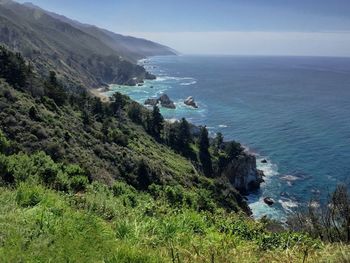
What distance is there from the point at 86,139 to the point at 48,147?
1244cm

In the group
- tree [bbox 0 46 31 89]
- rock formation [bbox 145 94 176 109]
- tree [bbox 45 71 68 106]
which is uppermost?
tree [bbox 0 46 31 89]

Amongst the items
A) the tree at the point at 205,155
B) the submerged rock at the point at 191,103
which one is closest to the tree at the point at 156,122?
the tree at the point at 205,155

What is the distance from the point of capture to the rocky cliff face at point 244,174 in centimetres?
7494

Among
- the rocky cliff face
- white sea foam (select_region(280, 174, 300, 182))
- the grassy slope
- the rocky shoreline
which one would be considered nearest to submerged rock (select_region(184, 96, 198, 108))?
the rocky shoreline

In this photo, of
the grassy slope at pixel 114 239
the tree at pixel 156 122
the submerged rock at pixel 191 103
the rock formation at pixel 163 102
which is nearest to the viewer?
the grassy slope at pixel 114 239

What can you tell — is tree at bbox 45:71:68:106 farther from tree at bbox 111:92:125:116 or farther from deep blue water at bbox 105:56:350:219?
deep blue water at bbox 105:56:350:219

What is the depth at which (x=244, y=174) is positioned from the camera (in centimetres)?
7606

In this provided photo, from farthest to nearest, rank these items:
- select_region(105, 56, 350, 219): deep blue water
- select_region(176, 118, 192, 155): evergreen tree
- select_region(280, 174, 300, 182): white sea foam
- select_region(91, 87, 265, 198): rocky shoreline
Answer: select_region(176, 118, 192, 155): evergreen tree < select_region(91, 87, 265, 198): rocky shoreline < select_region(280, 174, 300, 182): white sea foam < select_region(105, 56, 350, 219): deep blue water

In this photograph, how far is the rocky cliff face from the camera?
74.9 meters

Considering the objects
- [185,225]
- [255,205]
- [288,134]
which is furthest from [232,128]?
[185,225]

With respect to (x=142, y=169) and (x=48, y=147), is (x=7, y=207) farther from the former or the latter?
(x=142, y=169)

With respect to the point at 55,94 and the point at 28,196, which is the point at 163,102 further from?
the point at 28,196

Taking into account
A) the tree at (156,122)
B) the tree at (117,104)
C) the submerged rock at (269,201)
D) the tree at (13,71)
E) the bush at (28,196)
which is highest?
the bush at (28,196)

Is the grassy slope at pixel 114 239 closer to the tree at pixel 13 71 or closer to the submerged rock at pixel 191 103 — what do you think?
the tree at pixel 13 71
